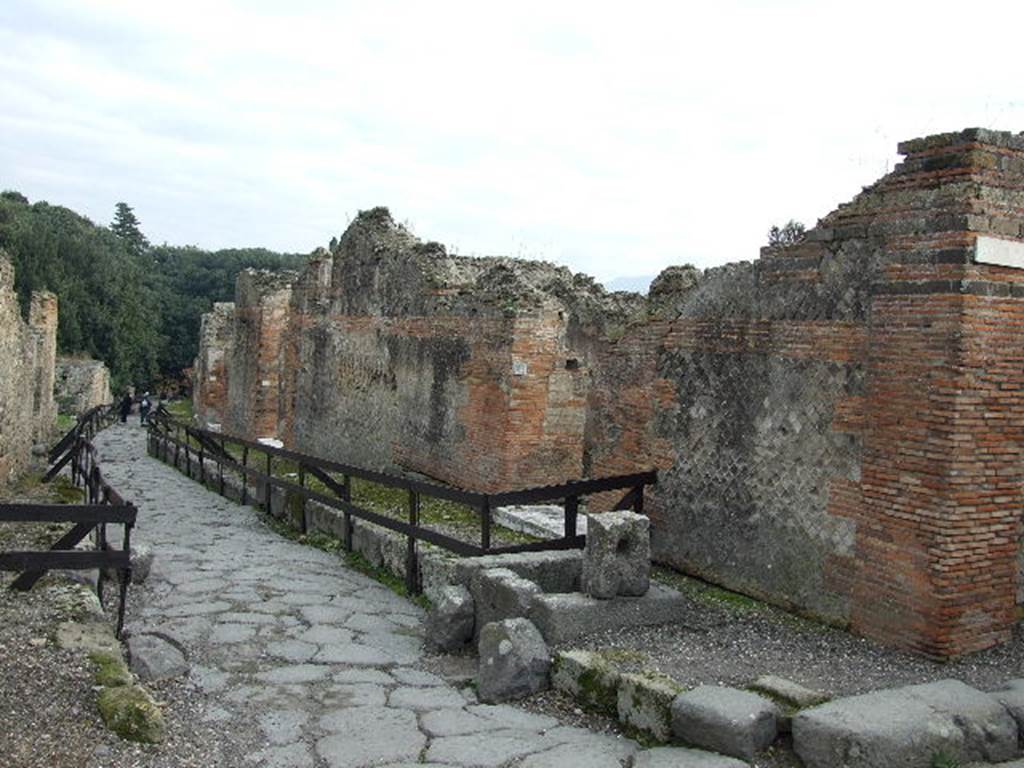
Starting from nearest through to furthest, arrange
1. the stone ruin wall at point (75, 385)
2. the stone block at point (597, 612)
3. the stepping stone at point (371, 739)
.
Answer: the stepping stone at point (371, 739) → the stone block at point (597, 612) → the stone ruin wall at point (75, 385)

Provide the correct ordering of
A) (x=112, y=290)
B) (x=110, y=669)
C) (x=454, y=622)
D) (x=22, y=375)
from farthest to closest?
1. (x=112, y=290)
2. (x=22, y=375)
3. (x=454, y=622)
4. (x=110, y=669)

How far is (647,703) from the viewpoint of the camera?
5.20 meters

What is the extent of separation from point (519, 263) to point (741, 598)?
6937 mm

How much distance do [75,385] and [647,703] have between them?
36.2 meters

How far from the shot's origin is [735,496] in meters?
7.46

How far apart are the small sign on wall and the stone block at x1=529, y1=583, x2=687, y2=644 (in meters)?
2.92

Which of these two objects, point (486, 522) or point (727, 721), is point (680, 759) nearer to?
point (727, 721)

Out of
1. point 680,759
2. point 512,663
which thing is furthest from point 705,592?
point 680,759

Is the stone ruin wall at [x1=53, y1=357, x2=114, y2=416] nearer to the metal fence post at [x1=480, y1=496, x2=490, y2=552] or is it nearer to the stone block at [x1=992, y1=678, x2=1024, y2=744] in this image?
the metal fence post at [x1=480, y1=496, x2=490, y2=552]

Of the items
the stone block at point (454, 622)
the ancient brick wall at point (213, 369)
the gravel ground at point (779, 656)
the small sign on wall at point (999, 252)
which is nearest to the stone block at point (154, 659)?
the stone block at point (454, 622)

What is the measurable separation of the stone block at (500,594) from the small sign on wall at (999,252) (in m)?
3.41

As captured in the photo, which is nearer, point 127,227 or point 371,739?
point 371,739

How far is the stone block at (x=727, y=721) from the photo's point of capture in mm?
4734

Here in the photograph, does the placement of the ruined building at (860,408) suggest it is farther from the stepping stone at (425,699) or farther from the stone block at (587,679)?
the stepping stone at (425,699)
